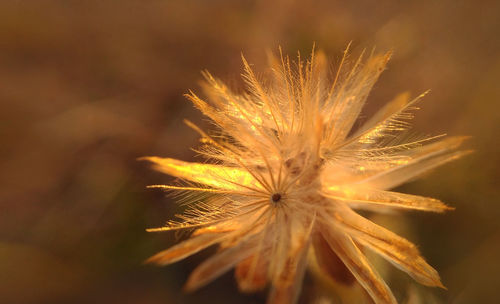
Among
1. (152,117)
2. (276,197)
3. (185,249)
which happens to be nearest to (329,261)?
(276,197)

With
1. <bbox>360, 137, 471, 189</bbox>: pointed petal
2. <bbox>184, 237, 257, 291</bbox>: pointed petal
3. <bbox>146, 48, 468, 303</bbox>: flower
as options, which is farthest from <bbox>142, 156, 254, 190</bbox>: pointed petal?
<bbox>360, 137, 471, 189</bbox>: pointed petal

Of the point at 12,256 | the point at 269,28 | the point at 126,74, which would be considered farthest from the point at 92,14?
the point at 12,256

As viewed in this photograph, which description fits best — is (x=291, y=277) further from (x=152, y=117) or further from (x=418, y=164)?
(x=152, y=117)

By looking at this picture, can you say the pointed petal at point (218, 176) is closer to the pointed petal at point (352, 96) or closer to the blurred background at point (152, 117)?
the pointed petal at point (352, 96)

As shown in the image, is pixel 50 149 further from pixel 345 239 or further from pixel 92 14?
pixel 345 239

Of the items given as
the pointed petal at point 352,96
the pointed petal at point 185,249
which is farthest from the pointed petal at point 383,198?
the pointed petal at point 185,249

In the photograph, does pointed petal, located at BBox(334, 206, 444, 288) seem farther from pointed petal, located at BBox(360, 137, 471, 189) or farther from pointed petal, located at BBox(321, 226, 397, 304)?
pointed petal, located at BBox(360, 137, 471, 189)
